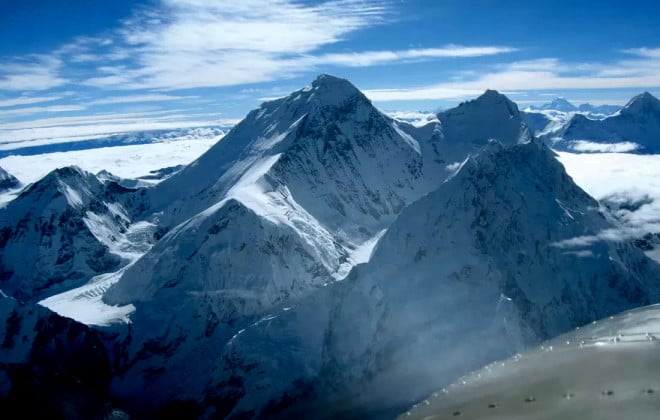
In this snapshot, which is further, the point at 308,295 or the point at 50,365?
the point at 308,295

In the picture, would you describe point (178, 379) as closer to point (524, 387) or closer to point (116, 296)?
point (116, 296)

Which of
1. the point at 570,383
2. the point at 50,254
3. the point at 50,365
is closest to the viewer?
the point at 570,383

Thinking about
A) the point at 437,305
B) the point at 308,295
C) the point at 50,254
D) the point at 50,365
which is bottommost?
the point at 50,365

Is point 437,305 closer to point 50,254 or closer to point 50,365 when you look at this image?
point 50,365

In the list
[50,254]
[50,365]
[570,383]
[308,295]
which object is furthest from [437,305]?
[50,254]

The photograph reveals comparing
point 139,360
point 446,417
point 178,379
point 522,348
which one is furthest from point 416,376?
point 139,360

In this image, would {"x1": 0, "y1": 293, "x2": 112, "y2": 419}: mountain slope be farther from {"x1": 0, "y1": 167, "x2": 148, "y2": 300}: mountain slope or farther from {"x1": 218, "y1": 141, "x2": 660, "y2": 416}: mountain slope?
{"x1": 0, "y1": 167, "x2": 148, "y2": 300}: mountain slope

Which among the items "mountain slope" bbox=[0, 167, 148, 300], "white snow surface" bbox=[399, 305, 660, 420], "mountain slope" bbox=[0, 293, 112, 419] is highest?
"mountain slope" bbox=[0, 167, 148, 300]

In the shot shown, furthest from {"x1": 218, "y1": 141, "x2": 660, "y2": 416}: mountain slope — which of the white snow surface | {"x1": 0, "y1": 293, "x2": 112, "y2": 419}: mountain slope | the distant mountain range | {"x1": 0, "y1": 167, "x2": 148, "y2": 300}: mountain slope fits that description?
{"x1": 0, "y1": 167, "x2": 148, "y2": 300}: mountain slope
